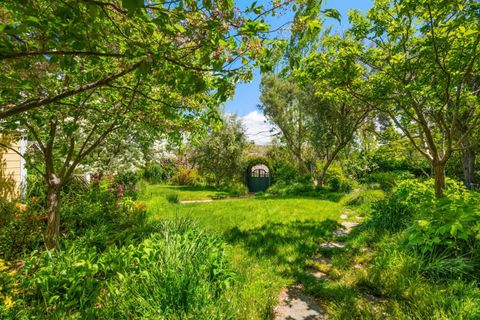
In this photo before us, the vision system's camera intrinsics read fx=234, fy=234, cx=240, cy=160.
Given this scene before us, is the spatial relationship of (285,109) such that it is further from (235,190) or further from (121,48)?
(121,48)

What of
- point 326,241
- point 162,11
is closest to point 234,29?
point 162,11

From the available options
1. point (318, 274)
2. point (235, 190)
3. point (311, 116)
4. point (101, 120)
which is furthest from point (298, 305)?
point (235, 190)

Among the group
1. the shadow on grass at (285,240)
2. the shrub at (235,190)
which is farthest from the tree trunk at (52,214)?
the shrub at (235,190)

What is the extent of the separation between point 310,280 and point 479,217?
2346 mm

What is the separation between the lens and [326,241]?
4996 mm

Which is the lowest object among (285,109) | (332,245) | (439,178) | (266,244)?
(332,245)

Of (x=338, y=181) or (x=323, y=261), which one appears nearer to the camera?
(x=323, y=261)

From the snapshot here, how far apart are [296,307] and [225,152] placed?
1548 centimetres

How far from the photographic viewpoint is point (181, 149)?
457 cm

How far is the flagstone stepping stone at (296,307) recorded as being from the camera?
8.57 ft

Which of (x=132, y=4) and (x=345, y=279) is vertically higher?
(x=132, y=4)

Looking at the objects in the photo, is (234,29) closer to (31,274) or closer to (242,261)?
(242,261)

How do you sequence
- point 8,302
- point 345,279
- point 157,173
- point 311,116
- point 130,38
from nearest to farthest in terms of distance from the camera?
point 130,38 < point 8,302 < point 345,279 < point 311,116 < point 157,173

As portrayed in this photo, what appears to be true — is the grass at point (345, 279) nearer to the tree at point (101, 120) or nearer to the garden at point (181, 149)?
the garden at point (181, 149)
